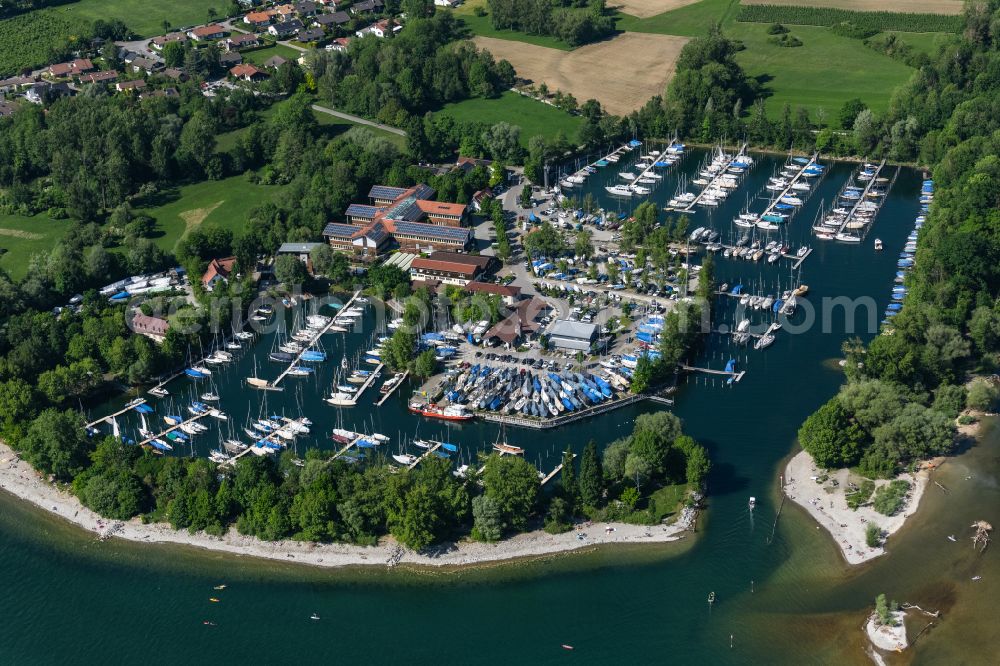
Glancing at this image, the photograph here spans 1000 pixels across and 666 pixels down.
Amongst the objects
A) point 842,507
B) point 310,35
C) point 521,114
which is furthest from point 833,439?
point 310,35

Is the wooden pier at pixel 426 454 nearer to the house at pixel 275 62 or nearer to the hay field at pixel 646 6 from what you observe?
the house at pixel 275 62

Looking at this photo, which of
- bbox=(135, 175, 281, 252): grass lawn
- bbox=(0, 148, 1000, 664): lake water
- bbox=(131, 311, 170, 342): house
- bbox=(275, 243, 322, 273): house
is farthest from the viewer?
bbox=(135, 175, 281, 252): grass lawn

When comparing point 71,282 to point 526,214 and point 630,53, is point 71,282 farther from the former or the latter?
point 630,53

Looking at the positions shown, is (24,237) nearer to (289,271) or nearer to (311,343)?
(289,271)

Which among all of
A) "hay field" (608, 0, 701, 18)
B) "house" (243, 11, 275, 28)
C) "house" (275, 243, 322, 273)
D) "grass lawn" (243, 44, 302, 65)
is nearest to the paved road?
"grass lawn" (243, 44, 302, 65)

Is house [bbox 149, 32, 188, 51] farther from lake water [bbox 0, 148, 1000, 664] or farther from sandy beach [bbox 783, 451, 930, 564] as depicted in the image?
sandy beach [bbox 783, 451, 930, 564]

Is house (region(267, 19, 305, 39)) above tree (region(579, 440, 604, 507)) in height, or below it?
above

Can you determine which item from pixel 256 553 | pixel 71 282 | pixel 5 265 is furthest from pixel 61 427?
pixel 5 265
